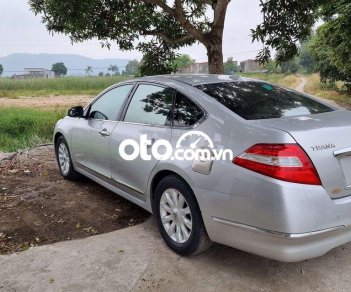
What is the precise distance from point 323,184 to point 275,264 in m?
0.95

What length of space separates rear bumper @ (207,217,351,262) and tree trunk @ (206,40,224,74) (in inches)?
168

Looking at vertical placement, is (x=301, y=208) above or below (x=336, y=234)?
above

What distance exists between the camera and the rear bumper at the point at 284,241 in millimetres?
2494

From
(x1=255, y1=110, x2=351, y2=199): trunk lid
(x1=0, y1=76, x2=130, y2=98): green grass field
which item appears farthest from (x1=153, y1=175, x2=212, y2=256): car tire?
(x1=0, y1=76, x2=130, y2=98): green grass field

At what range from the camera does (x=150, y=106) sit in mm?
3729

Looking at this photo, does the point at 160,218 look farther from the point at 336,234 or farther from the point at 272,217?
the point at 336,234

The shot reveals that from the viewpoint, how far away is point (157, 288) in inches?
112

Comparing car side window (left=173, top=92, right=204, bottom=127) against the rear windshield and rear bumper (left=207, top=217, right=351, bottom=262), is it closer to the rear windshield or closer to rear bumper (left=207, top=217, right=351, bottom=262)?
the rear windshield

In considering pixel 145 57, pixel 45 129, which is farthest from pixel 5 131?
pixel 145 57

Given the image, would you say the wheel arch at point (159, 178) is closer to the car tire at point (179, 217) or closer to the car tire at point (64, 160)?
the car tire at point (179, 217)

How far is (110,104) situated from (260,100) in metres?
1.86

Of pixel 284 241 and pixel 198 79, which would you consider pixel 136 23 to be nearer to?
pixel 198 79

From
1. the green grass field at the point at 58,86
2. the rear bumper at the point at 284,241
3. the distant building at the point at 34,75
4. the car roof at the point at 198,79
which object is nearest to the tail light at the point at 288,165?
the rear bumper at the point at 284,241

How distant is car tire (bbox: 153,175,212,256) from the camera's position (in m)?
3.03
